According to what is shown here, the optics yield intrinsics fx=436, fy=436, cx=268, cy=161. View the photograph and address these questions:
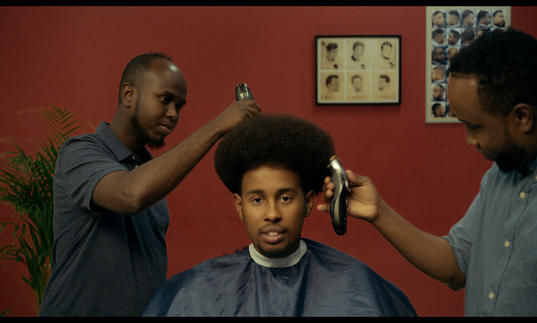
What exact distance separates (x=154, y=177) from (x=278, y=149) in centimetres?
39

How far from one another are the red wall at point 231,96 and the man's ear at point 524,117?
186cm

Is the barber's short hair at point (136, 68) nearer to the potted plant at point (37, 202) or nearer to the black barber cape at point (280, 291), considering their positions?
the black barber cape at point (280, 291)

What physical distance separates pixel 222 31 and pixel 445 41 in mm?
1580

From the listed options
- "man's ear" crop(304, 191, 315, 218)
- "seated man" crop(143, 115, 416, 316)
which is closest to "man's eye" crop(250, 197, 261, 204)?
"seated man" crop(143, 115, 416, 316)

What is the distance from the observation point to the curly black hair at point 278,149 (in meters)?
1.36

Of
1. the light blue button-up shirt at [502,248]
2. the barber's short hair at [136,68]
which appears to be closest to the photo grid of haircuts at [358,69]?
the barber's short hair at [136,68]

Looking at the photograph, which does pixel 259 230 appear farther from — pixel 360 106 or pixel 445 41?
pixel 445 41

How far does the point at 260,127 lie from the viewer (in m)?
1.40

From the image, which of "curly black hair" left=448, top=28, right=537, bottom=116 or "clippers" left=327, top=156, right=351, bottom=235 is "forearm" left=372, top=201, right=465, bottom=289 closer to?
"clippers" left=327, top=156, right=351, bottom=235

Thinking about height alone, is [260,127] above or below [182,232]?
above

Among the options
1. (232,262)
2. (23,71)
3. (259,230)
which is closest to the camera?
(259,230)

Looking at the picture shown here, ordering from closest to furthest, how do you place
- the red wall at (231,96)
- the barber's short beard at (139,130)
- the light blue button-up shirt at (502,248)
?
the light blue button-up shirt at (502,248) < the barber's short beard at (139,130) < the red wall at (231,96)

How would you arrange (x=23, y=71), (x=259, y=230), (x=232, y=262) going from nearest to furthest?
(x=259, y=230)
(x=232, y=262)
(x=23, y=71)

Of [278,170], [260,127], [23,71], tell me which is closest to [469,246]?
[278,170]
